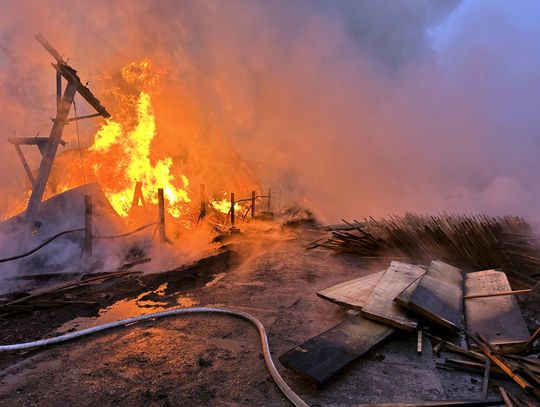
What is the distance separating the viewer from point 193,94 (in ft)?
88.4

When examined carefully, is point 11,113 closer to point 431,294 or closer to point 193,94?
point 193,94

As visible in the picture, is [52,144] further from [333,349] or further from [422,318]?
[422,318]

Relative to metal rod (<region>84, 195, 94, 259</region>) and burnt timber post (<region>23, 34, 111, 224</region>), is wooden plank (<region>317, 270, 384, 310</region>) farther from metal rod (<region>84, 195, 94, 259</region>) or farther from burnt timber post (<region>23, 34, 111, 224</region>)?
burnt timber post (<region>23, 34, 111, 224</region>)

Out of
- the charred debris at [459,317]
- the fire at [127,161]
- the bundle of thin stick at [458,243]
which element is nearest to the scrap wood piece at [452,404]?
the charred debris at [459,317]

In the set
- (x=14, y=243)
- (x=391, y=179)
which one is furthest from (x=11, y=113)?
(x=391, y=179)

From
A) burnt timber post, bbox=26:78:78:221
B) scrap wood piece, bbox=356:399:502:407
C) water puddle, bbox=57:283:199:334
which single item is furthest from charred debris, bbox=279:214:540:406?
burnt timber post, bbox=26:78:78:221

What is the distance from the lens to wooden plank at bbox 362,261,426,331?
181 inches

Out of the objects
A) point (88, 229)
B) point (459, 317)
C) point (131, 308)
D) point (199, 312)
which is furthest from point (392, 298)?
point (88, 229)

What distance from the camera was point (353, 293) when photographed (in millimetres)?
5762

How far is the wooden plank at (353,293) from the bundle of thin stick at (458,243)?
3.21 meters

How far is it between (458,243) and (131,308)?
7711 mm

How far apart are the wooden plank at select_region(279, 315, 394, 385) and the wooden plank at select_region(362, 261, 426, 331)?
0.13m

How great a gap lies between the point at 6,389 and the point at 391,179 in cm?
2110

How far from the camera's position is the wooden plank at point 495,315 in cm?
432
